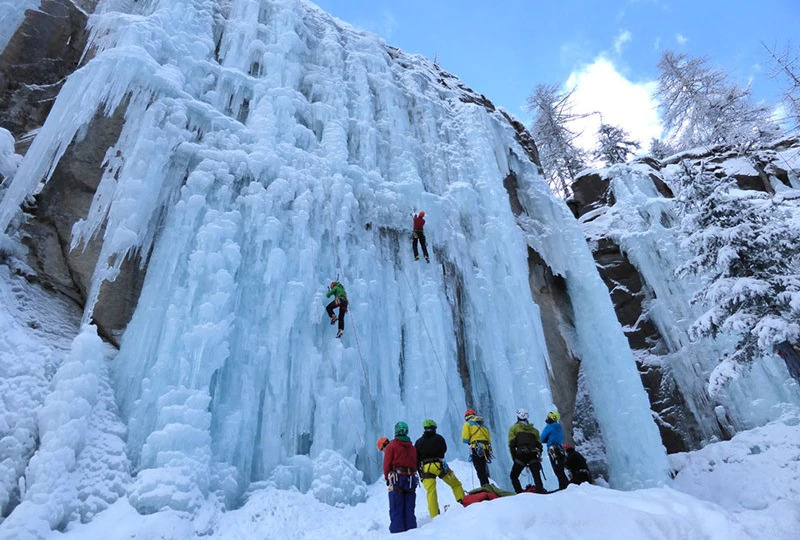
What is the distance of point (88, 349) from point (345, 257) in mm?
4515

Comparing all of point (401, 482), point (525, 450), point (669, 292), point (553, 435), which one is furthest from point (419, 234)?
point (669, 292)

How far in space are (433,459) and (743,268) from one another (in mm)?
8068

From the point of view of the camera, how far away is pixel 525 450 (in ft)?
20.9

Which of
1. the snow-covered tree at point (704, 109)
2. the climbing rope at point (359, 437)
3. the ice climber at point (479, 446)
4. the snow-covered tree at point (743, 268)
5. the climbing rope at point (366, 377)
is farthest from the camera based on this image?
the snow-covered tree at point (704, 109)

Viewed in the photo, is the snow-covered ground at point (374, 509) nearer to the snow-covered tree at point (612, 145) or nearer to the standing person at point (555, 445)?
the standing person at point (555, 445)

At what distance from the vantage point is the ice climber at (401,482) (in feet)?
16.1

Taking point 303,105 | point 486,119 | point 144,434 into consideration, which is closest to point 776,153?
point 486,119

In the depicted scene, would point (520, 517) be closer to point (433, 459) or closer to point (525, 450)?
point (433, 459)

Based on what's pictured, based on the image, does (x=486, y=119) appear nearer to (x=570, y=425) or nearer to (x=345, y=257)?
(x=345, y=257)

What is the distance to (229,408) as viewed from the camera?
22.3 ft

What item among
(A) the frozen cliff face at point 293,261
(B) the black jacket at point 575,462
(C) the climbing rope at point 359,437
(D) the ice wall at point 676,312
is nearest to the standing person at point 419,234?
(A) the frozen cliff face at point 293,261

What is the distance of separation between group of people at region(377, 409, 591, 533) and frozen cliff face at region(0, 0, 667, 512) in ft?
6.14

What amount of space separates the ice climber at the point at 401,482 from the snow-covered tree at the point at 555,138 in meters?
23.1

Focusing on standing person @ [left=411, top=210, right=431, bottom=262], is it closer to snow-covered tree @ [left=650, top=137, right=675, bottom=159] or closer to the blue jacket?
the blue jacket
